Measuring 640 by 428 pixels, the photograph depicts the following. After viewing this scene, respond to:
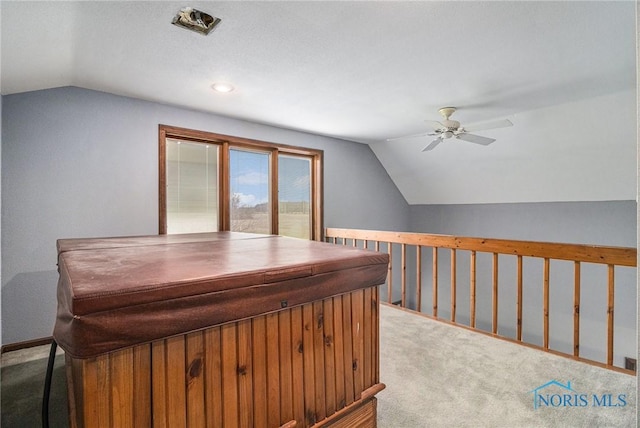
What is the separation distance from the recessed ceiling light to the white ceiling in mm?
64

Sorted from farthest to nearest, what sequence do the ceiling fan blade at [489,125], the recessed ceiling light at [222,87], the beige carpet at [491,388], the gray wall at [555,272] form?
the gray wall at [555,272]
the ceiling fan blade at [489,125]
the recessed ceiling light at [222,87]
the beige carpet at [491,388]

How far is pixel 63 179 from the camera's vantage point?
2.81 meters

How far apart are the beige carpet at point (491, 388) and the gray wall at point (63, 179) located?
2826 millimetres

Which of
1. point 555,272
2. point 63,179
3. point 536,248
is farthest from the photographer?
point 555,272

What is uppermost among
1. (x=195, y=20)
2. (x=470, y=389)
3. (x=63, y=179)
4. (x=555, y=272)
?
(x=195, y=20)

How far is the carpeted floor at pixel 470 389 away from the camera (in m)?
1.61

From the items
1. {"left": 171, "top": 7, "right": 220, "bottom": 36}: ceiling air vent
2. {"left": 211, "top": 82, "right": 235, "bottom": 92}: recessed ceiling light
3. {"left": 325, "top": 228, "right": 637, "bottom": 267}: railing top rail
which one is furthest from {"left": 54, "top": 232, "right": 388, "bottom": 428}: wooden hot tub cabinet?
{"left": 211, "top": 82, "right": 235, "bottom": 92}: recessed ceiling light

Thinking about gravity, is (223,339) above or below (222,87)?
below

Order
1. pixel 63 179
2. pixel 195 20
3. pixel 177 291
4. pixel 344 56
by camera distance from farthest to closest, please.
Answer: pixel 63 179 < pixel 344 56 < pixel 195 20 < pixel 177 291

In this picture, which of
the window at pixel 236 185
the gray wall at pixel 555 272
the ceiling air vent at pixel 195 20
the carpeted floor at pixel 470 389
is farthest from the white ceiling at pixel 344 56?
the carpeted floor at pixel 470 389

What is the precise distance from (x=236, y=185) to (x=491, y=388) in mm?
3426

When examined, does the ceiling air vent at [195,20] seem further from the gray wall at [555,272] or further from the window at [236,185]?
the gray wall at [555,272]

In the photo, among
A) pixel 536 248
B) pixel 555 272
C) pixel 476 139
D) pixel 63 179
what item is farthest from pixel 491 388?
pixel 555 272

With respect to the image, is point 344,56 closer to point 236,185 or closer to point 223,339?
point 223,339
